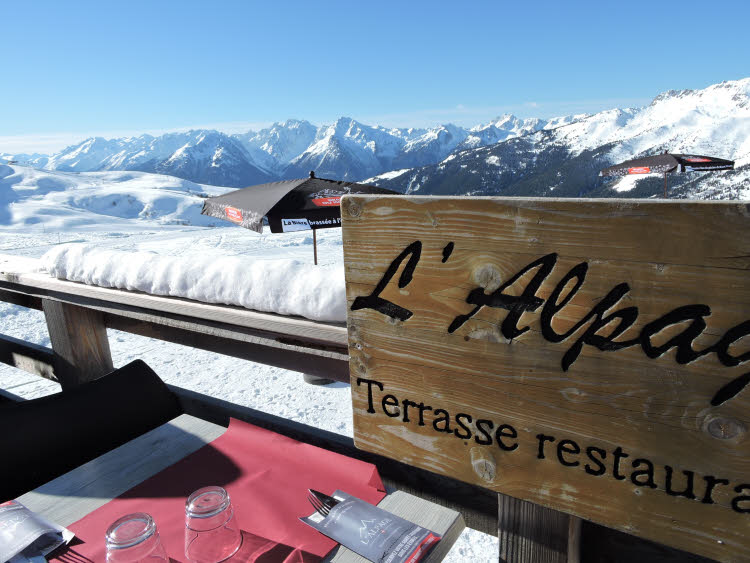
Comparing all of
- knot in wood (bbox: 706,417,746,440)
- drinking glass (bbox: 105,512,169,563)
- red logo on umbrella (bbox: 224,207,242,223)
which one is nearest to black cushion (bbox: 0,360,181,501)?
drinking glass (bbox: 105,512,169,563)

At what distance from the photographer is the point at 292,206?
20.2ft

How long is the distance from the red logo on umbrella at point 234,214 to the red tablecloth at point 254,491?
5.13 metres

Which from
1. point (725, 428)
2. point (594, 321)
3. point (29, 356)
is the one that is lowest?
point (29, 356)

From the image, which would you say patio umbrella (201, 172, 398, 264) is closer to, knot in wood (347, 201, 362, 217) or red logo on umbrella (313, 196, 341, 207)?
red logo on umbrella (313, 196, 341, 207)

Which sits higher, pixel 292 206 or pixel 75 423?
pixel 292 206

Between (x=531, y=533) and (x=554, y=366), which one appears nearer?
(x=554, y=366)

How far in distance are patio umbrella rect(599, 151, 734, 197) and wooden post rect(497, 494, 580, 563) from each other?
37.4 feet

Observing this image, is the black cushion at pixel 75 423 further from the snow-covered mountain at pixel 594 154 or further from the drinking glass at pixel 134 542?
the snow-covered mountain at pixel 594 154

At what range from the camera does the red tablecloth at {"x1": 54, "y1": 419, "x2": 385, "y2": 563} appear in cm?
100

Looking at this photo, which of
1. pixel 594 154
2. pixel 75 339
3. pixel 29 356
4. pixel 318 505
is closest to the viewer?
pixel 318 505

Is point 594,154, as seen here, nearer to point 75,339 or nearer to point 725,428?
point 75,339

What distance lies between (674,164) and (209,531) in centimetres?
1320

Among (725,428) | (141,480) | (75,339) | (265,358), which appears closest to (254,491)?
(141,480)

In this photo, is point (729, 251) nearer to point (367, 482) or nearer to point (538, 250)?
point (538, 250)
